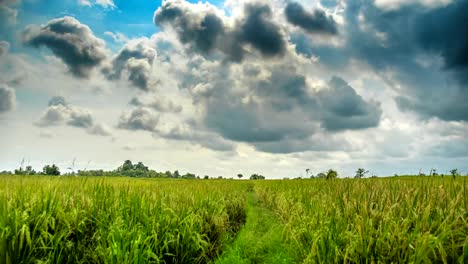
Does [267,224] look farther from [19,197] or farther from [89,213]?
[19,197]

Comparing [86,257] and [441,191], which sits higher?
[441,191]

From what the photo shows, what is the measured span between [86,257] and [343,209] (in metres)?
5.54

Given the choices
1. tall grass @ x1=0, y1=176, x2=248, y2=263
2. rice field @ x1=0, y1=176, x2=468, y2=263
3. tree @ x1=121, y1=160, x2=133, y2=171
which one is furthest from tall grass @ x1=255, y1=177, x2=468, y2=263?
tree @ x1=121, y1=160, x2=133, y2=171

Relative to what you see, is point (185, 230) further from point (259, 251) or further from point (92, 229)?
point (259, 251)

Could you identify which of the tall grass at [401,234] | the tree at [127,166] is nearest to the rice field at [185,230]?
the tall grass at [401,234]

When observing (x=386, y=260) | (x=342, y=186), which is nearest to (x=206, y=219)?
(x=342, y=186)

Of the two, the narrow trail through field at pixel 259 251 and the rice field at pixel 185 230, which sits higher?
the rice field at pixel 185 230

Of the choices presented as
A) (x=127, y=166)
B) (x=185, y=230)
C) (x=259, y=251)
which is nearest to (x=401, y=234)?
(x=185, y=230)

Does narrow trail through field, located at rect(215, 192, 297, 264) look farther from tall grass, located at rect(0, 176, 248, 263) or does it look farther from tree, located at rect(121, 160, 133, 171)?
tree, located at rect(121, 160, 133, 171)

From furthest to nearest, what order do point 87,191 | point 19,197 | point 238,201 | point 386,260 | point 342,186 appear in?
point 238,201, point 342,186, point 87,191, point 19,197, point 386,260

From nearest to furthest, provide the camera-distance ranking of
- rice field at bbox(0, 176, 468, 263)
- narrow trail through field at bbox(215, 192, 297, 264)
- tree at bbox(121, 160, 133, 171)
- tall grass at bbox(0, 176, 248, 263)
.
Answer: rice field at bbox(0, 176, 468, 263)
tall grass at bbox(0, 176, 248, 263)
narrow trail through field at bbox(215, 192, 297, 264)
tree at bbox(121, 160, 133, 171)

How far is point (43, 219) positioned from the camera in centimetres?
639

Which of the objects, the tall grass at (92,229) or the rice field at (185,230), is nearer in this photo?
the rice field at (185,230)

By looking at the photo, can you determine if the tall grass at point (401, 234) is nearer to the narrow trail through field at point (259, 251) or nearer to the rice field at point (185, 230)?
the rice field at point (185, 230)
